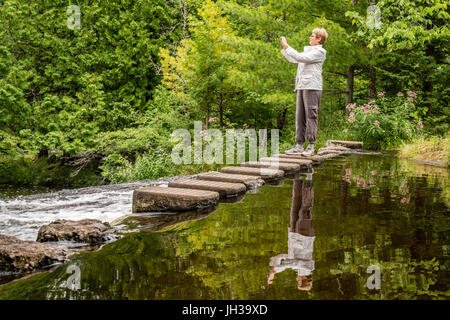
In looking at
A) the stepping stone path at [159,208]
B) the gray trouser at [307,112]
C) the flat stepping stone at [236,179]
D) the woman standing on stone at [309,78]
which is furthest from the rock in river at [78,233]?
the gray trouser at [307,112]

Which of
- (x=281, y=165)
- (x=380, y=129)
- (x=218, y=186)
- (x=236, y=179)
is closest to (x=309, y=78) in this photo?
(x=281, y=165)

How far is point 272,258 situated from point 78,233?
1223mm

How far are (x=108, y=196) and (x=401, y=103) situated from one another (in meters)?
11.8

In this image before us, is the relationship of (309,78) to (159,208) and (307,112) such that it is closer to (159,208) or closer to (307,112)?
(307,112)

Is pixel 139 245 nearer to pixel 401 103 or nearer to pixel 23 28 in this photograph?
pixel 401 103

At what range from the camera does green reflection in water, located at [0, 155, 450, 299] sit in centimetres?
170

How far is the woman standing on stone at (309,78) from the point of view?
5875 mm

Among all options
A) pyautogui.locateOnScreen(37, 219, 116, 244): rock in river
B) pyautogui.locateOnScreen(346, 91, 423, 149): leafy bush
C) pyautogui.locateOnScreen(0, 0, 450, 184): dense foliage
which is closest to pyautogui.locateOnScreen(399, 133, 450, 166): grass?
pyautogui.locateOnScreen(346, 91, 423, 149): leafy bush

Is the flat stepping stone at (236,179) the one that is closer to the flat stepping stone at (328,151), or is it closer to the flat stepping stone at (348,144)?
the flat stepping stone at (328,151)

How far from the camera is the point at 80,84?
20.6 metres

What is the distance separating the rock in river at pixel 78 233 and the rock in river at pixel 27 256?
32 cm

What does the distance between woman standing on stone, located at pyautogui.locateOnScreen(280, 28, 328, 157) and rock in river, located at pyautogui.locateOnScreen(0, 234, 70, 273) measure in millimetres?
4258

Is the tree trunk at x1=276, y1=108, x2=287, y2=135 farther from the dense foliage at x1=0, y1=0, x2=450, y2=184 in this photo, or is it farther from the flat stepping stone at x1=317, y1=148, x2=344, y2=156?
the flat stepping stone at x1=317, y1=148, x2=344, y2=156

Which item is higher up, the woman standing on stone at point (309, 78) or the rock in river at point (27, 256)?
the woman standing on stone at point (309, 78)
